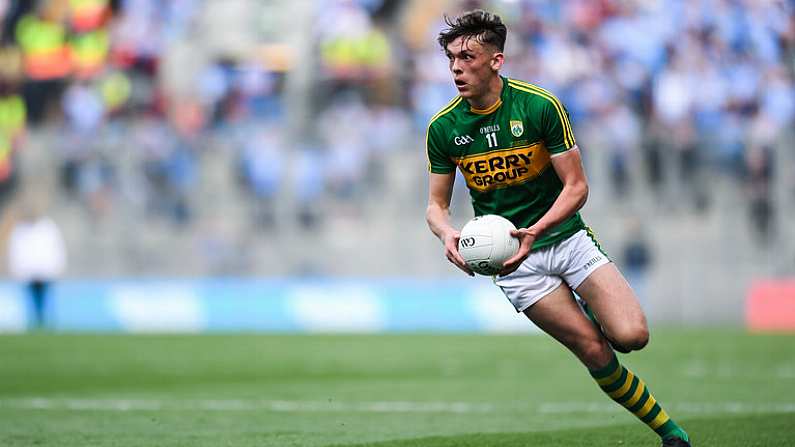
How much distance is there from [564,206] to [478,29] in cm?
117

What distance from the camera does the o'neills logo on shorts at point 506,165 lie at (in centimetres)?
745

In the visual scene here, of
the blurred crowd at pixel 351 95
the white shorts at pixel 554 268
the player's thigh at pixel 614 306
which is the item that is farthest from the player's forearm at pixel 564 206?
the blurred crowd at pixel 351 95

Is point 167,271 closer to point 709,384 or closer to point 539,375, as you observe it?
point 539,375

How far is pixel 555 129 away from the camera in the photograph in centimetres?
727

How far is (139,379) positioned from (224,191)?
9723 millimetres

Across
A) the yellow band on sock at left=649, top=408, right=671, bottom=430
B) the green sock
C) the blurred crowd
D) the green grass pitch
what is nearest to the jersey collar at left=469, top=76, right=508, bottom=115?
the green sock

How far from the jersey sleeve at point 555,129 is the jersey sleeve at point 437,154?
0.67m

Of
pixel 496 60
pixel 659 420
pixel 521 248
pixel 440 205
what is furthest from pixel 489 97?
pixel 659 420

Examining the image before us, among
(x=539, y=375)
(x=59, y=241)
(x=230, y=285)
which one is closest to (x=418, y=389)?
(x=539, y=375)

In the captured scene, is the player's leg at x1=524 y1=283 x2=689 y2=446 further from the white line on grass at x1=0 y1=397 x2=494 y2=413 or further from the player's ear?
the white line on grass at x1=0 y1=397 x2=494 y2=413

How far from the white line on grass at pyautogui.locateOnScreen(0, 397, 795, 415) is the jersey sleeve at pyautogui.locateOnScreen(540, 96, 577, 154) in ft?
12.0

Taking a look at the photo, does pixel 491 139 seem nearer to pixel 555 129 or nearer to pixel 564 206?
pixel 555 129

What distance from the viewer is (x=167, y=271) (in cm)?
2398

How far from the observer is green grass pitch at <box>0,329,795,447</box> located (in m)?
8.65
